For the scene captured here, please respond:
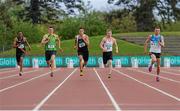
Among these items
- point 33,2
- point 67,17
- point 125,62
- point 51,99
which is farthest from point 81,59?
point 67,17

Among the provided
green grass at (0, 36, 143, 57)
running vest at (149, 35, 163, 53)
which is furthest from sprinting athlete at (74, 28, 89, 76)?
green grass at (0, 36, 143, 57)

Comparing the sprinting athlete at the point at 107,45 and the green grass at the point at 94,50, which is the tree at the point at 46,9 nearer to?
the green grass at the point at 94,50

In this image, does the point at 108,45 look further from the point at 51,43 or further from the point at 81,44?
the point at 51,43

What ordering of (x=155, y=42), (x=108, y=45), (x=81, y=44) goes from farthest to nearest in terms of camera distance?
(x=81, y=44) → (x=108, y=45) → (x=155, y=42)

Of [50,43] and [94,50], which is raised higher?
[50,43]

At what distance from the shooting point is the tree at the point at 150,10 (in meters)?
85.8

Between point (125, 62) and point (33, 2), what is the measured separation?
40236 millimetres

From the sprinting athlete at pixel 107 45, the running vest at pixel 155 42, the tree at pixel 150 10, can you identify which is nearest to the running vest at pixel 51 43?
the sprinting athlete at pixel 107 45

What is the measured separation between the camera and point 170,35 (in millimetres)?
66250

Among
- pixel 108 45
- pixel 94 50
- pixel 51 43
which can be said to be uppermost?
pixel 51 43

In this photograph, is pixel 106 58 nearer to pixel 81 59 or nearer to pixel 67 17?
pixel 81 59

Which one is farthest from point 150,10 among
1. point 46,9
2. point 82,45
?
point 82,45

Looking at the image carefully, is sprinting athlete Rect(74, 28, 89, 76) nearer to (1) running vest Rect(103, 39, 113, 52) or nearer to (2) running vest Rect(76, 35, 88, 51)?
(2) running vest Rect(76, 35, 88, 51)

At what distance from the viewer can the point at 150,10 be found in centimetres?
8594
